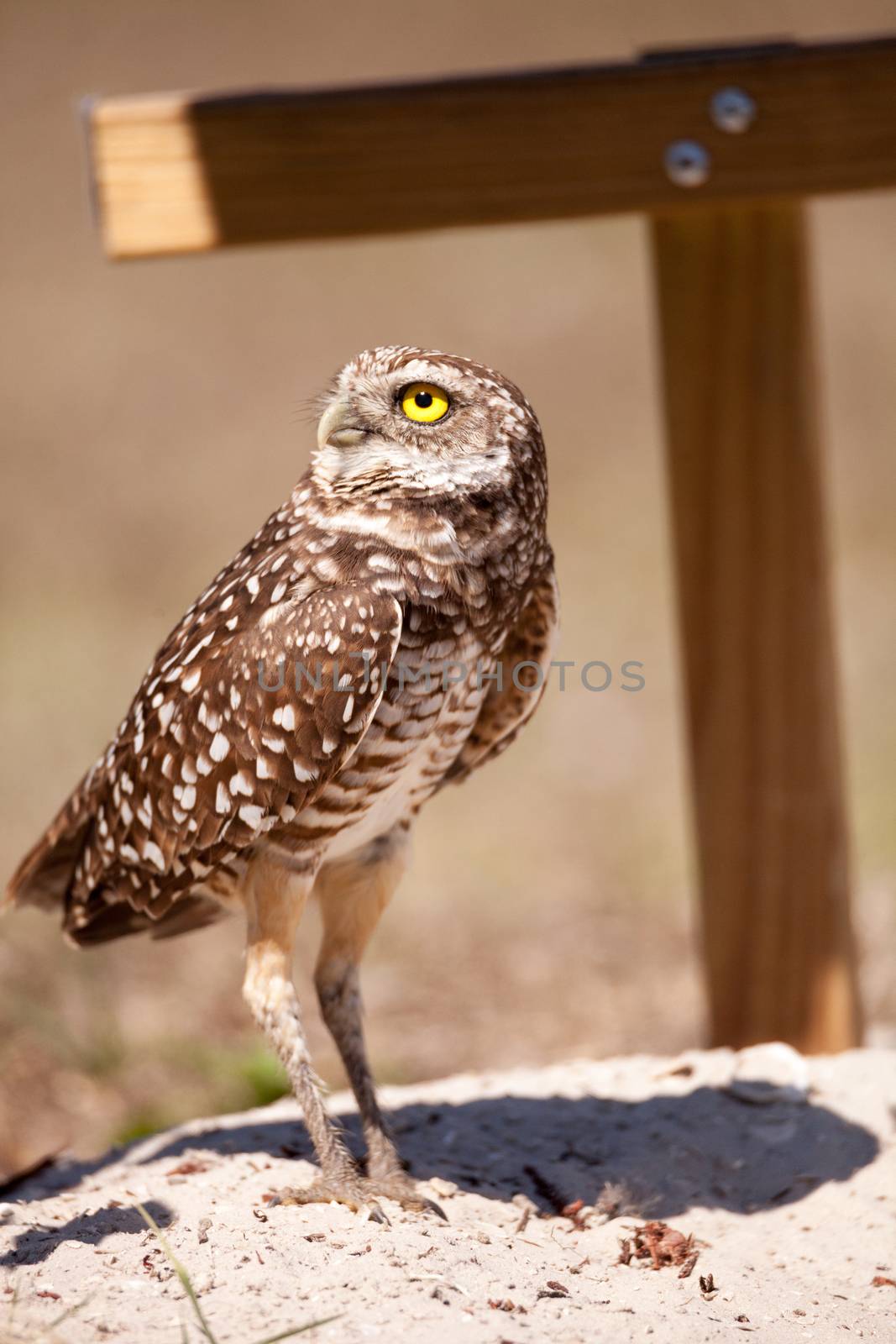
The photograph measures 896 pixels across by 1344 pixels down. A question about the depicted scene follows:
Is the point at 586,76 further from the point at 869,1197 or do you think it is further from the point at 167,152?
the point at 869,1197

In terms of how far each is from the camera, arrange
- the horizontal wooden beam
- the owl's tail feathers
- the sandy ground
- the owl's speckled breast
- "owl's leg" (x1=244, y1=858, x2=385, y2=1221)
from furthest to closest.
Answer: the owl's tail feathers → the horizontal wooden beam → "owl's leg" (x1=244, y1=858, x2=385, y2=1221) → the owl's speckled breast → the sandy ground

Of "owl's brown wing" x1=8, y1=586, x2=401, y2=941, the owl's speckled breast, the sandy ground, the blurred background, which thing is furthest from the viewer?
the blurred background

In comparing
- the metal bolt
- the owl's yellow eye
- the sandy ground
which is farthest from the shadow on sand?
the metal bolt

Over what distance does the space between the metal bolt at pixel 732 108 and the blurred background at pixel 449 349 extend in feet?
10.7

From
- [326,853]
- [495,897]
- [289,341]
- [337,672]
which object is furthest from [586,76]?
[289,341]

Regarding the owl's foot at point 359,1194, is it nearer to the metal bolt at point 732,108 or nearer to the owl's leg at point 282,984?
the owl's leg at point 282,984

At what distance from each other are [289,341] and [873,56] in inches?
258

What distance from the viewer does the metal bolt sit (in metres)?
Result: 3.03

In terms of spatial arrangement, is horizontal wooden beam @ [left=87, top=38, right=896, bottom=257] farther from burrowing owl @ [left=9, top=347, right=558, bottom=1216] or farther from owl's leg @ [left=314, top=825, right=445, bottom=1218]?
owl's leg @ [left=314, top=825, right=445, bottom=1218]

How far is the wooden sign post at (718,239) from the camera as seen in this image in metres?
3.04

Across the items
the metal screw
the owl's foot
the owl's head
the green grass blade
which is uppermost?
the metal screw

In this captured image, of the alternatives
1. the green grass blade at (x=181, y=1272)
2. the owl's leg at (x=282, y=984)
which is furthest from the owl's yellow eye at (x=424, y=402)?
the green grass blade at (x=181, y=1272)

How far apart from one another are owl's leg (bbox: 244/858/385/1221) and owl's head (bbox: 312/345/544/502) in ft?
2.67

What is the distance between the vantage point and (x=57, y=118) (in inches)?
403
